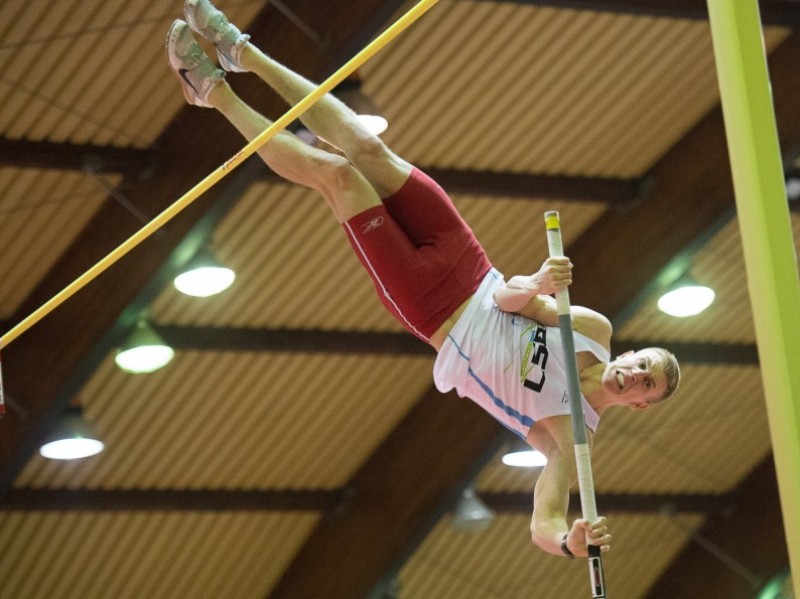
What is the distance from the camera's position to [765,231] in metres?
3.82

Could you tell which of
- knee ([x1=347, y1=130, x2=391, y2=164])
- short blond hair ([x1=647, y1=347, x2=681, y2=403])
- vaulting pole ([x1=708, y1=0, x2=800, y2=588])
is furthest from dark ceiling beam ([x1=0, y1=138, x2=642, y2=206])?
vaulting pole ([x1=708, y1=0, x2=800, y2=588])

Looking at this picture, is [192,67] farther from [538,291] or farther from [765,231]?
[765,231]

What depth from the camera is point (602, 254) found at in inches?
526

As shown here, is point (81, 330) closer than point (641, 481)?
Yes

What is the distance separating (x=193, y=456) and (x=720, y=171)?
5.39 metres

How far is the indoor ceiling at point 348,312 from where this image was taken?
11047 mm

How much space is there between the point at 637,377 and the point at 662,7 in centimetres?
588

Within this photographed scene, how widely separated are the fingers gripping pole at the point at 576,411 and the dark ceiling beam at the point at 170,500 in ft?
30.1

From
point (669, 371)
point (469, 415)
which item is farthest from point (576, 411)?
point (469, 415)

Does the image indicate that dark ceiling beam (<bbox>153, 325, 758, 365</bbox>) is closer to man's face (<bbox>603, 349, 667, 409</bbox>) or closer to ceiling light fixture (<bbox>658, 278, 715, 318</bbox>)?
ceiling light fixture (<bbox>658, 278, 715, 318</bbox>)

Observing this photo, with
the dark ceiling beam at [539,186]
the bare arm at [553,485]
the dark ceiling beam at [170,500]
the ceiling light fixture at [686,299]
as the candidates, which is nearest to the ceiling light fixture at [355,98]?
the dark ceiling beam at [539,186]

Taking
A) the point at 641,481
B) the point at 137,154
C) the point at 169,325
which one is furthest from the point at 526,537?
the point at 137,154

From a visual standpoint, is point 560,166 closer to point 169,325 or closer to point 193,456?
point 169,325

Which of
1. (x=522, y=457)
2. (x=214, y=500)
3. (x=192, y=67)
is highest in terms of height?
(x=522, y=457)
